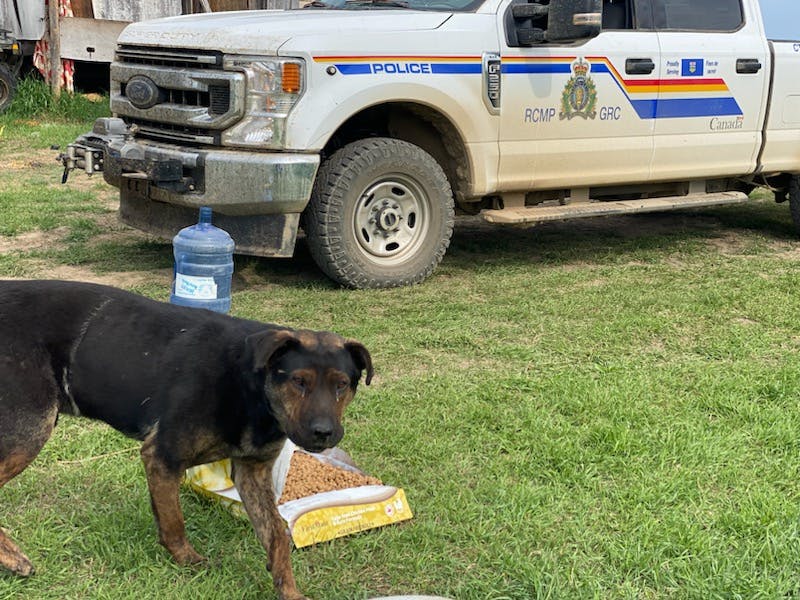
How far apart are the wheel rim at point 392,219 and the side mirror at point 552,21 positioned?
4.14ft

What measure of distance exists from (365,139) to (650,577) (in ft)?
13.4

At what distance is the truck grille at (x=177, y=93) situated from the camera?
6.01 meters

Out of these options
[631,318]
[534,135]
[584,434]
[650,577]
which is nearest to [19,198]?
[534,135]

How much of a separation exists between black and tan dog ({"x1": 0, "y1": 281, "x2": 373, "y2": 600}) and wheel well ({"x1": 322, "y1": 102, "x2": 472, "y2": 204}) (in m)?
3.76

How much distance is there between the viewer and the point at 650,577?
3236 millimetres

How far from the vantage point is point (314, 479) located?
3.66m

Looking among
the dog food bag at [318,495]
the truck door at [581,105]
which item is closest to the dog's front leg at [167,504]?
the dog food bag at [318,495]

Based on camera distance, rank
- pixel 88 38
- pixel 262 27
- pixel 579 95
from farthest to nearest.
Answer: pixel 88 38
pixel 579 95
pixel 262 27

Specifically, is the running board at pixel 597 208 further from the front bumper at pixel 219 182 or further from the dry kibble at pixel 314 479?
the dry kibble at pixel 314 479

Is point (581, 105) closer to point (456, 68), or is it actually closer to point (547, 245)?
point (456, 68)

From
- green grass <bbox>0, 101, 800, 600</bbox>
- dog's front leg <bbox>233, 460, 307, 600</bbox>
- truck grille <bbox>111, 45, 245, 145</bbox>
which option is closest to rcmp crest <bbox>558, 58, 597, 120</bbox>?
green grass <bbox>0, 101, 800, 600</bbox>

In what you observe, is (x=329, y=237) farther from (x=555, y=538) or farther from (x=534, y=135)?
(x=555, y=538)

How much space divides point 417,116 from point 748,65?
293cm

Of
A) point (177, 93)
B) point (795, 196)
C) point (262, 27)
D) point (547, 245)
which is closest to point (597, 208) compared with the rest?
point (547, 245)
